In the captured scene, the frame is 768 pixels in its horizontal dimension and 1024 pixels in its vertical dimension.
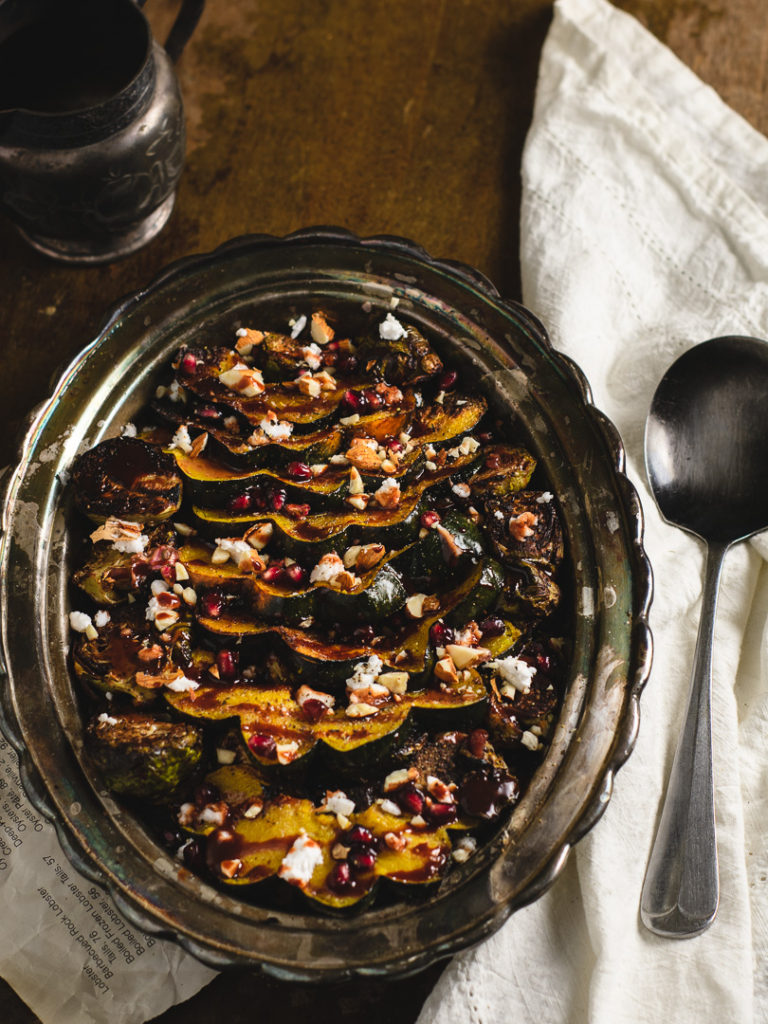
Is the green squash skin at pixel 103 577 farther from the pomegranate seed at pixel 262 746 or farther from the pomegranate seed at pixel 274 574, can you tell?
the pomegranate seed at pixel 262 746

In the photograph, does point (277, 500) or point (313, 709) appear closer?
point (313, 709)

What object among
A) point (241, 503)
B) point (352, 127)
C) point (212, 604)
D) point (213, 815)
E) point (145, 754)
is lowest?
point (213, 815)

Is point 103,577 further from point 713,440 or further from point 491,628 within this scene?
point 713,440

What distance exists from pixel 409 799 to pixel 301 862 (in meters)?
0.27

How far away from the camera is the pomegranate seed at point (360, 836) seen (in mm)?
1978

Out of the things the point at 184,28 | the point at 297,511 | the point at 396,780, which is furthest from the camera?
the point at 184,28

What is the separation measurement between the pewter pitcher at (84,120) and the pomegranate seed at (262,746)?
1.59 m

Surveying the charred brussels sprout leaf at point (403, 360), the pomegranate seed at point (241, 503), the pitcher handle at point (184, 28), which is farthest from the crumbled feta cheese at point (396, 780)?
the pitcher handle at point (184, 28)

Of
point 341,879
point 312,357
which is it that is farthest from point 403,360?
point 341,879

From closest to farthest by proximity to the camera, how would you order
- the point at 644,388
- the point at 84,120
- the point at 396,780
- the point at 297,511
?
the point at 396,780 < the point at 297,511 < the point at 84,120 < the point at 644,388

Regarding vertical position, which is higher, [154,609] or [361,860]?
[154,609]

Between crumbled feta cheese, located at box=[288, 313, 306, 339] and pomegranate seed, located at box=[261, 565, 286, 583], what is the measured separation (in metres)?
0.70

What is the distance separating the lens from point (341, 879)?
76.5 inches

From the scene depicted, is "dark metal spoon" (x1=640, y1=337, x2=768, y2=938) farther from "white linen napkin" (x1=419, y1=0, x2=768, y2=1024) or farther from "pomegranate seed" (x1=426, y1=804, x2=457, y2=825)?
"pomegranate seed" (x1=426, y1=804, x2=457, y2=825)
